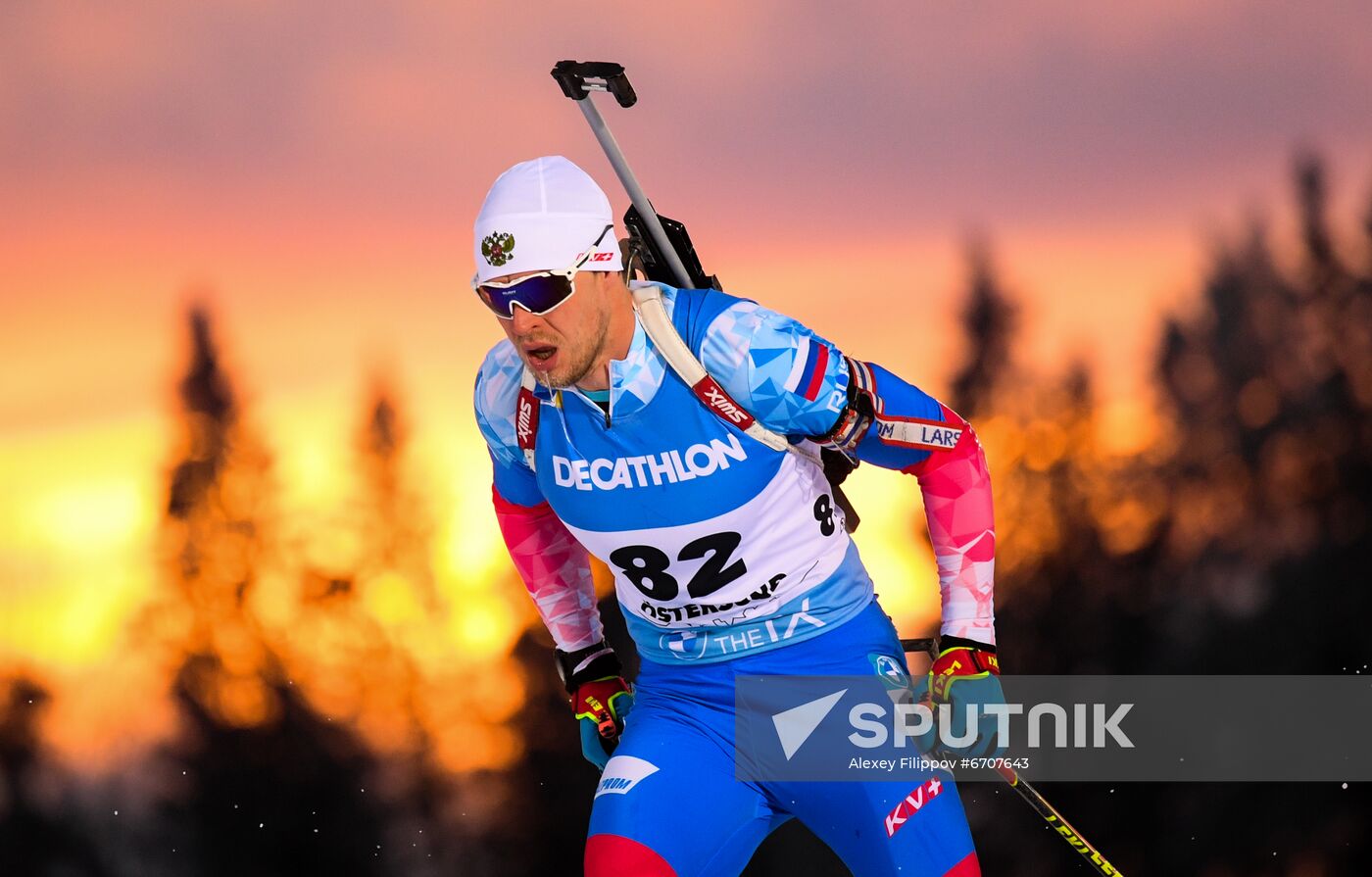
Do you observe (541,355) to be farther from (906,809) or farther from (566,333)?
(906,809)

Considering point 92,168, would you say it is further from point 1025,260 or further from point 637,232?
point 1025,260

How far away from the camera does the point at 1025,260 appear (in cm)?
533

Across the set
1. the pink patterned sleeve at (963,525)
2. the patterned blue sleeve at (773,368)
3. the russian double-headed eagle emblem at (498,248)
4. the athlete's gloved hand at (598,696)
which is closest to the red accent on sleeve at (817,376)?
the patterned blue sleeve at (773,368)

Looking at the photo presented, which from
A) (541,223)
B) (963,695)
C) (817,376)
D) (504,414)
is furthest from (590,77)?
(963,695)

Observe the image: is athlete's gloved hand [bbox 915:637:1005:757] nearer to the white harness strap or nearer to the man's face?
the white harness strap

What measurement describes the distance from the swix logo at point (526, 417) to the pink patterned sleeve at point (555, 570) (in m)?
0.28

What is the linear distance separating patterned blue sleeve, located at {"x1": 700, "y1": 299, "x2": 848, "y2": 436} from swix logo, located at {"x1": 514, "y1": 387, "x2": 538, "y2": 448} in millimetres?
305

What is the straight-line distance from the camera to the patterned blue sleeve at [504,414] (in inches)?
99.0

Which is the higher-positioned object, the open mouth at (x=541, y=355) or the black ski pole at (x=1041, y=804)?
the open mouth at (x=541, y=355)

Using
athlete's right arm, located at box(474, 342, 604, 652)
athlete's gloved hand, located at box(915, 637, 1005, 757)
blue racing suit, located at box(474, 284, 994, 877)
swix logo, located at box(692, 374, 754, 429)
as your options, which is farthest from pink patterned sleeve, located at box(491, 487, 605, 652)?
athlete's gloved hand, located at box(915, 637, 1005, 757)

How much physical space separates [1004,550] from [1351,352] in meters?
1.51

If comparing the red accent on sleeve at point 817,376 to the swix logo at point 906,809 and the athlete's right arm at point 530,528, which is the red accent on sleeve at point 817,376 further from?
the swix logo at point 906,809

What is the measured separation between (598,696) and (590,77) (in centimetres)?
111

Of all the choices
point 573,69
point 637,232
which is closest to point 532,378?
point 637,232
